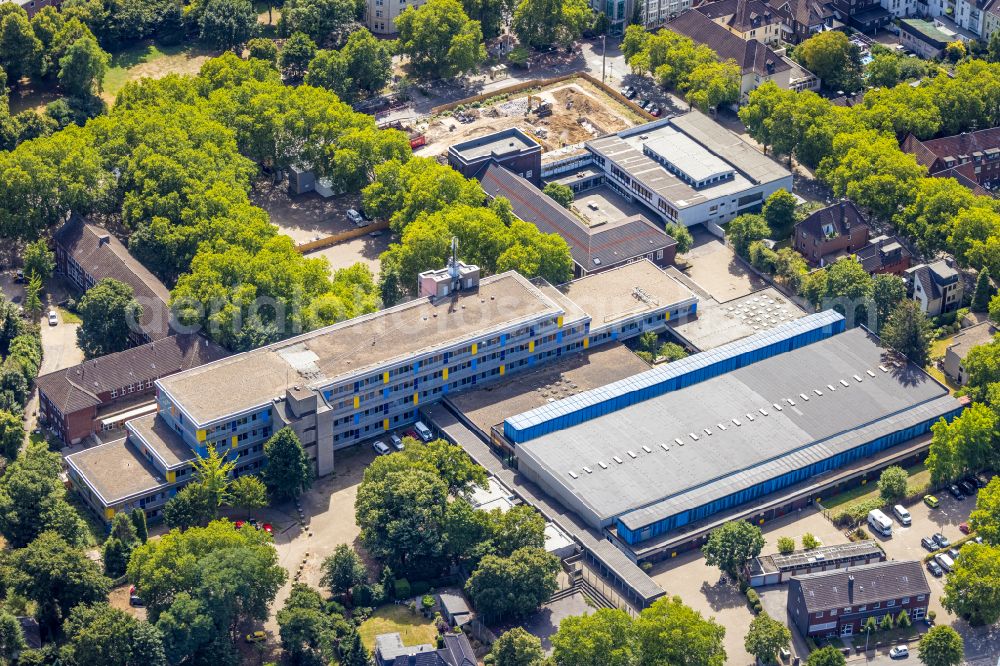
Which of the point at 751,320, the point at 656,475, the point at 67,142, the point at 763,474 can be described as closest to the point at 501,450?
the point at 656,475

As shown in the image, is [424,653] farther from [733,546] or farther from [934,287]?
[934,287]

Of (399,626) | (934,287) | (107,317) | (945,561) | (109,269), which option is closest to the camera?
(399,626)

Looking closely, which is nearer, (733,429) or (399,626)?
(399,626)

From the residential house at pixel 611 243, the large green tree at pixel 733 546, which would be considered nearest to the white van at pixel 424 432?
the large green tree at pixel 733 546

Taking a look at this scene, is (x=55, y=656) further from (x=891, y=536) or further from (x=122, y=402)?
(x=891, y=536)

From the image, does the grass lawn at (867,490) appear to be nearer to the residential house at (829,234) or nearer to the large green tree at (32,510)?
the residential house at (829,234)

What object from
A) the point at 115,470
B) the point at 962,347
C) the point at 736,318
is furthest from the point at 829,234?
the point at 115,470
